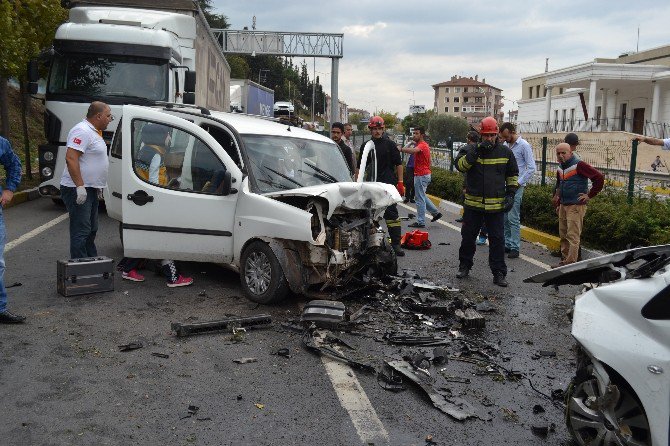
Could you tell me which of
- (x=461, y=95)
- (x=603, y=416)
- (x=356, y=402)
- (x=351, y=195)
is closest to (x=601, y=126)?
(x=351, y=195)

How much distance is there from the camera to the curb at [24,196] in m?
13.2

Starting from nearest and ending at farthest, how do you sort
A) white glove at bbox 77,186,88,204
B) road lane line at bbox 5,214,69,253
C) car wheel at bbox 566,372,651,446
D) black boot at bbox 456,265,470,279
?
car wheel at bbox 566,372,651,446, white glove at bbox 77,186,88,204, black boot at bbox 456,265,470,279, road lane line at bbox 5,214,69,253

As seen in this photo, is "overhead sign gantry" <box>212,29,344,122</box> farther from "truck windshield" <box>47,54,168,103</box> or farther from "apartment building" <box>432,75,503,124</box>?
"apartment building" <box>432,75,503,124</box>

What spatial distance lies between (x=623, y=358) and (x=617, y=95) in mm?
49944

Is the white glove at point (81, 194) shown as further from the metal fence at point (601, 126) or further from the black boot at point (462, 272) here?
the metal fence at point (601, 126)

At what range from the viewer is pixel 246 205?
6.72 metres

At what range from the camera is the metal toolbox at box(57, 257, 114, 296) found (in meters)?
6.52

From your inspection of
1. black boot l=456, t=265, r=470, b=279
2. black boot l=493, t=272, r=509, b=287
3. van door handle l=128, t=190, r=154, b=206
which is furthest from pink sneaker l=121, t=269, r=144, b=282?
black boot l=493, t=272, r=509, b=287

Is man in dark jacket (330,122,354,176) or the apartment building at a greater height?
the apartment building

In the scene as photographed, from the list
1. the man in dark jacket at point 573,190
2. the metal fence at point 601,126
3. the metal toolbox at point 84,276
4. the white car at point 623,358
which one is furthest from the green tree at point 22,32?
the metal fence at point 601,126

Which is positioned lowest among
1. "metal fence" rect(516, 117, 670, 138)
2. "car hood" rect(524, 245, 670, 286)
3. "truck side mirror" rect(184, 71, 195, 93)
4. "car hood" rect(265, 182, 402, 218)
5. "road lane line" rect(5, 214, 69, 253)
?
"road lane line" rect(5, 214, 69, 253)

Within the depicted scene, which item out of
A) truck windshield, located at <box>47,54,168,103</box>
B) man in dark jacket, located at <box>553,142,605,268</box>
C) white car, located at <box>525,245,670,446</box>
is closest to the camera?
white car, located at <box>525,245,670,446</box>

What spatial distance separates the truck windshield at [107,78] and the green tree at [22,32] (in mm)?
2434

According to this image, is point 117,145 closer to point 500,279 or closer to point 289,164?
point 289,164
